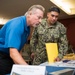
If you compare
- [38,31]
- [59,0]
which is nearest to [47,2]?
[59,0]

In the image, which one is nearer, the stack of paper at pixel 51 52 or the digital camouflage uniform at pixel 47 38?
the stack of paper at pixel 51 52

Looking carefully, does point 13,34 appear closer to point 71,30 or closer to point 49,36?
point 49,36

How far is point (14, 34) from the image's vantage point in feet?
4.86

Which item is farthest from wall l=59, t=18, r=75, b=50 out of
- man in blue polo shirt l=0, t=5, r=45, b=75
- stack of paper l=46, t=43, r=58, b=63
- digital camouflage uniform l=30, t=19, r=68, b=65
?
man in blue polo shirt l=0, t=5, r=45, b=75

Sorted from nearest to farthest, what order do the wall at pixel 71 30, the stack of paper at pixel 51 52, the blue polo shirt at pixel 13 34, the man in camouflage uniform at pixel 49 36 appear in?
1. the blue polo shirt at pixel 13 34
2. the stack of paper at pixel 51 52
3. the man in camouflage uniform at pixel 49 36
4. the wall at pixel 71 30

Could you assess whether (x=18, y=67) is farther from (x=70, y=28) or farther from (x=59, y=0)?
(x=70, y=28)

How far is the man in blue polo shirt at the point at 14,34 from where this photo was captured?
1.47 meters

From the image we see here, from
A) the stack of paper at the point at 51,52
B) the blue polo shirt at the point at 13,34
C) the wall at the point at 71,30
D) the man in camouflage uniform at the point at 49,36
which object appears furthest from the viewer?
the wall at the point at 71,30

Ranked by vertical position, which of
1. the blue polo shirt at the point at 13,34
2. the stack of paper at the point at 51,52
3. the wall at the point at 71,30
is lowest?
the stack of paper at the point at 51,52

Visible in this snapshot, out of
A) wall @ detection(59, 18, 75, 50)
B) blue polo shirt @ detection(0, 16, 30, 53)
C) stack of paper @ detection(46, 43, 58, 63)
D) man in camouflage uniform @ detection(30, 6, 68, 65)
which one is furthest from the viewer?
wall @ detection(59, 18, 75, 50)

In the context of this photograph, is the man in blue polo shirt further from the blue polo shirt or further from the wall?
the wall

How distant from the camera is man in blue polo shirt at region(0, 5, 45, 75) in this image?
58.1 inches

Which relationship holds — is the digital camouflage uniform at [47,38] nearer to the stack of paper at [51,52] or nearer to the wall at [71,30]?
the stack of paper at [51,52]

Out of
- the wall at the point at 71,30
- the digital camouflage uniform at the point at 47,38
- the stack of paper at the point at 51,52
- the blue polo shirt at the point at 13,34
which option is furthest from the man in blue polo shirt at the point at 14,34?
the wall at the point at 71,30
